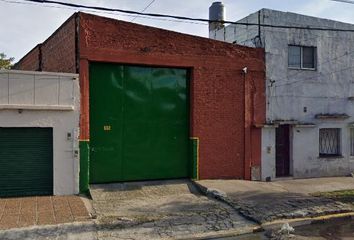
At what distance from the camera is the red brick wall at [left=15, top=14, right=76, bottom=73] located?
1234cm

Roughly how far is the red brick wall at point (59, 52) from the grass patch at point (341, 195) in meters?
8.88

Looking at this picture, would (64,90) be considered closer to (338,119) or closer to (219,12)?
(219,12)

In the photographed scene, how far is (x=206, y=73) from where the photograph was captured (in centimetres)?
1363

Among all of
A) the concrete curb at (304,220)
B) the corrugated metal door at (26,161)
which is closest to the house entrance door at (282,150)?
the concrete curb at (304,220)

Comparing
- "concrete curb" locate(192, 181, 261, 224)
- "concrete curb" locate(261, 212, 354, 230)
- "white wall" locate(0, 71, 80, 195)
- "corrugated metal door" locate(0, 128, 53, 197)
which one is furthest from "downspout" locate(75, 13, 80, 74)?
"concrete curb" locate(261, 212, 354, 230)

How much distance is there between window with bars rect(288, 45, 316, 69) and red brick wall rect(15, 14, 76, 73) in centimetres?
862

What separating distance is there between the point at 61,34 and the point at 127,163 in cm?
513

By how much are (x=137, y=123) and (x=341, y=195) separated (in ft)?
23.0

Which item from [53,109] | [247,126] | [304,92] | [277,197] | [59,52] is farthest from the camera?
[304,92]

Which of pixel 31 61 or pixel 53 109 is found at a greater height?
pixel 31 61

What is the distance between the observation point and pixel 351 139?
55.4 feet

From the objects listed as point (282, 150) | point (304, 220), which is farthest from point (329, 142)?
point (304, 220)

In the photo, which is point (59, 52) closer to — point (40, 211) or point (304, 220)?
point (40, 211)

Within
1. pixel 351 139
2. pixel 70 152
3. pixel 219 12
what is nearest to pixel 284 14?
pixel 219 12
